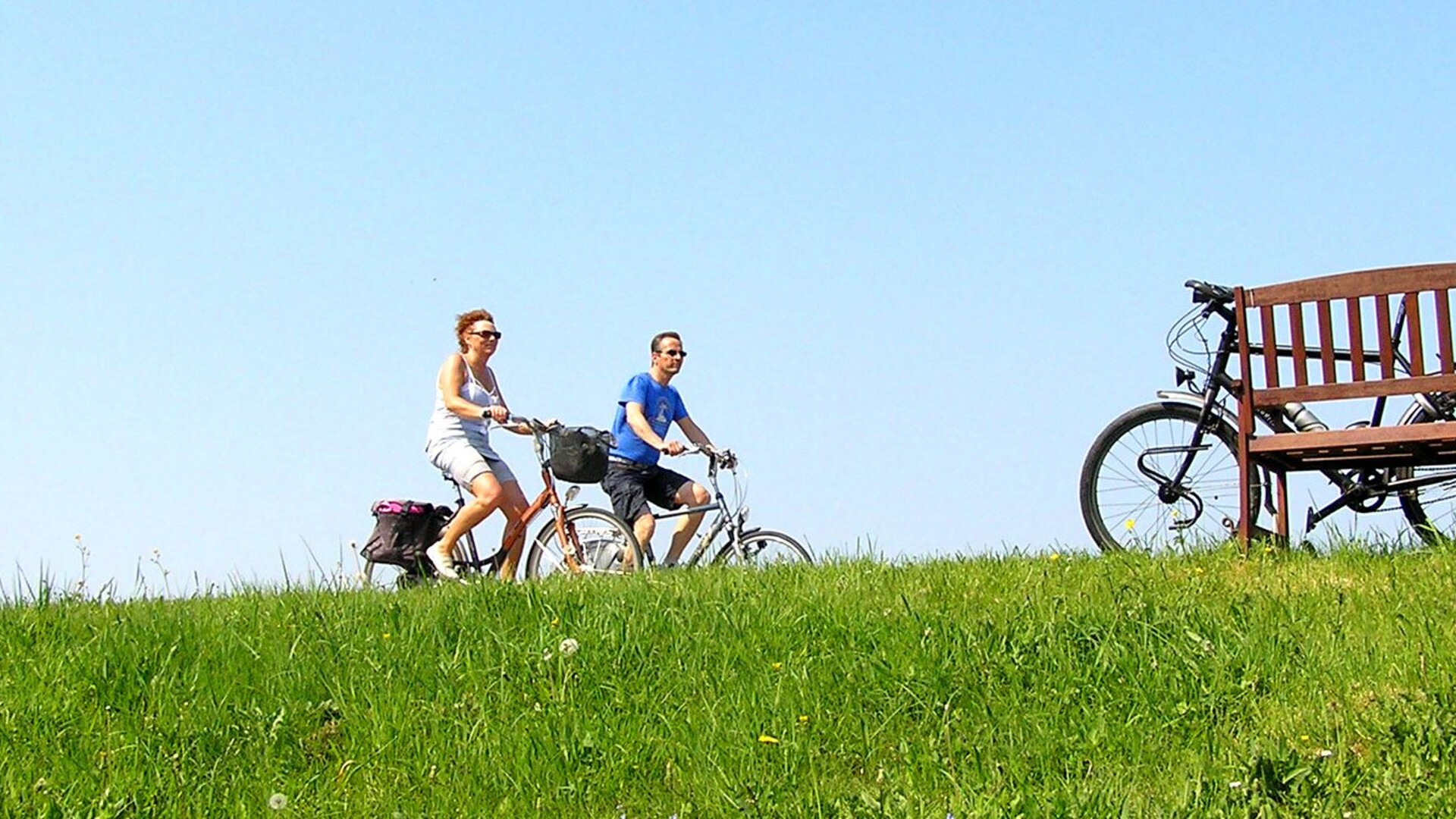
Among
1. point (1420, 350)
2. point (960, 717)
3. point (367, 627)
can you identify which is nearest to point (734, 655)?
point (960, 717)

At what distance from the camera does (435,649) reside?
280 inches

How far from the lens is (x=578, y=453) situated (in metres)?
10.1

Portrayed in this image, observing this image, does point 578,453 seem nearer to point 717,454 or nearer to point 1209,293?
point 717,454

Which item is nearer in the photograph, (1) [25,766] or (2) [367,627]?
(1) [25,766]

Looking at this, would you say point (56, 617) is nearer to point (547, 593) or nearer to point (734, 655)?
point (547, 593)

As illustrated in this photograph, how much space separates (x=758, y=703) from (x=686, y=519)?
4.45 meters

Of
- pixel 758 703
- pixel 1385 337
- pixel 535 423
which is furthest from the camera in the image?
pixel 535 423

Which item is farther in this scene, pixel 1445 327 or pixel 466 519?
pixel 466 519

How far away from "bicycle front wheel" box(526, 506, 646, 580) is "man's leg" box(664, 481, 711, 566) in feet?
1.80

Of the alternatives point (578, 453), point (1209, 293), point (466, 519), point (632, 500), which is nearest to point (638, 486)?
point (632, 500)

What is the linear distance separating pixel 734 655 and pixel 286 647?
200 centimetres

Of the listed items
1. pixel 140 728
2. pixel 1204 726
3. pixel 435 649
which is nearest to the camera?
pixel 1204 726

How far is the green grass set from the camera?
543cm

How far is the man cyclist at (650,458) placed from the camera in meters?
10.6
